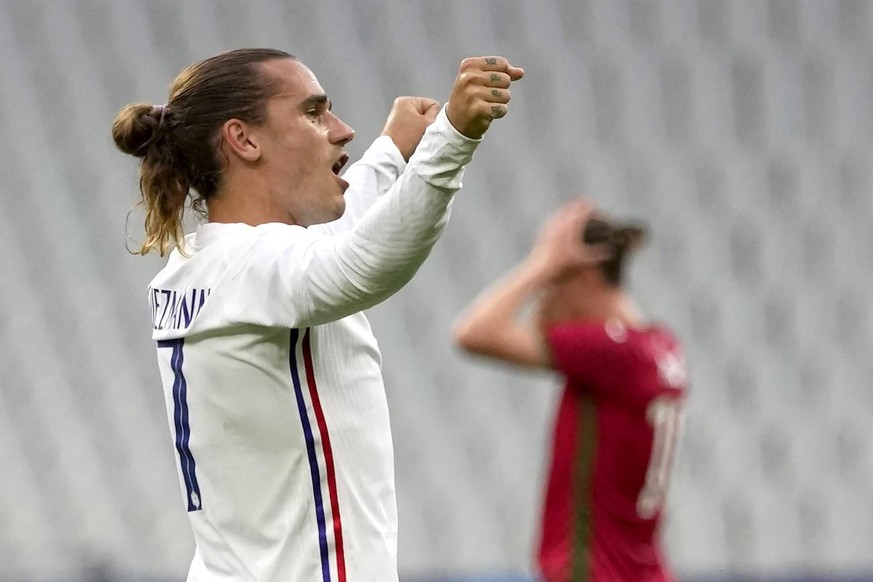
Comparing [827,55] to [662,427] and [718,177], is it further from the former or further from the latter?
[662,427]

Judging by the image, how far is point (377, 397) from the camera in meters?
1.82

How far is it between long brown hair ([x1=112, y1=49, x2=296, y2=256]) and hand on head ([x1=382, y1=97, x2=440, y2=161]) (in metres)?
0.37

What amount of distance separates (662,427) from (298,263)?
164 cm

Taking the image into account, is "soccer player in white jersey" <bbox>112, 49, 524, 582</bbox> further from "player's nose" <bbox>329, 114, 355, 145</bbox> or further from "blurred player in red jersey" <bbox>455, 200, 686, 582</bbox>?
"blurred player in red jersey" <bbox>455, 200, 686, 582</bbox>

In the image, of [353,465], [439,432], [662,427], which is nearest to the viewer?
[353,465]

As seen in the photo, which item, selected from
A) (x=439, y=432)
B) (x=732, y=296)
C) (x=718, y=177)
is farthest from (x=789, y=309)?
(x=439, y=432)

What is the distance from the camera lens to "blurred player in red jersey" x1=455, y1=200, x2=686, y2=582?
305 cm

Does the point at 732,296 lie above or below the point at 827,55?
below

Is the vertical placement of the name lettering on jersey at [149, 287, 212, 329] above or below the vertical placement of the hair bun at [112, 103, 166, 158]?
below

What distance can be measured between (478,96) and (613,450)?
174cm

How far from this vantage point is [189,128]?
181cm

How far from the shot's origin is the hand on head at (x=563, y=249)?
3.06 m

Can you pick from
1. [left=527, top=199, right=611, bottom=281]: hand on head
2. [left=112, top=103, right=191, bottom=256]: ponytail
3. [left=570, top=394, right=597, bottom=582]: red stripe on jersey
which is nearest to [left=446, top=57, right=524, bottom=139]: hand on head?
[left=112, top=103, right=191, bottom=256]: ponytail

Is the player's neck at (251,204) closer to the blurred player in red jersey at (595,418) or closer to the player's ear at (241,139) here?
the player's ear at (241,139)
